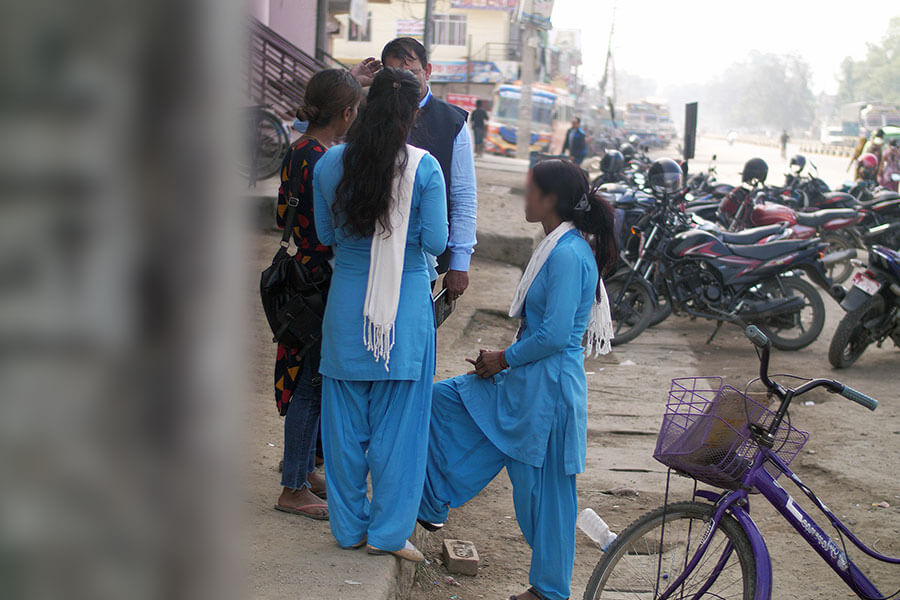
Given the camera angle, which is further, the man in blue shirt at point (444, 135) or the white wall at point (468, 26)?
the white wall at point (468, 26)

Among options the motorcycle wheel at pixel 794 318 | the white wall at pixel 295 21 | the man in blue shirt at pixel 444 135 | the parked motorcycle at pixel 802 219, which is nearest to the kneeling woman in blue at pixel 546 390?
the man in blue shirt at pixel 444 135

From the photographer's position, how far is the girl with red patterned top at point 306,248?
10.4 feet

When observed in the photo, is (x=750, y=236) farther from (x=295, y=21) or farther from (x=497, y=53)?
(x=497, y=53)

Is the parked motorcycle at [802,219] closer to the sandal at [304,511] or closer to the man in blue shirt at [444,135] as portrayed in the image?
the man in blue shirt at [444,135]

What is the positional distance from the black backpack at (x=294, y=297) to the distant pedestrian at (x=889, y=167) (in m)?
15.5

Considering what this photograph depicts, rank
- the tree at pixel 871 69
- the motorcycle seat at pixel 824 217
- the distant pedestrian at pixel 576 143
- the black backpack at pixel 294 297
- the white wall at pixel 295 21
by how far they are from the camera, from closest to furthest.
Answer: the black backpack at pixel 294 297 → the motorcycle seat at pixel 824 217 → the white wall at pixel 295 21 → the distant pedestrian at pixel 576 143 → the tree at pixel 871 69

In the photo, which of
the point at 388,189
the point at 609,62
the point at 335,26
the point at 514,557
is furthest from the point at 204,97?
the point at 609,62

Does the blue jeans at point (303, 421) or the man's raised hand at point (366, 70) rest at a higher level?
the man's raised hand at point (366, 70)

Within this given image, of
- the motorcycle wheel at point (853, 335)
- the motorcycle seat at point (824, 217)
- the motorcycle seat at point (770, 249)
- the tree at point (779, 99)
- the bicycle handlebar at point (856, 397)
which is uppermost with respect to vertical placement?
the tree at point (779, 99)

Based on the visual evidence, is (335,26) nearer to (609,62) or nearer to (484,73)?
(484,73)

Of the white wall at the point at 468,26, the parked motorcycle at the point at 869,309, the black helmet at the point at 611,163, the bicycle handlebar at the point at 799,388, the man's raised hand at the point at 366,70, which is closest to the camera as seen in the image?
the bicycle handlebar at the point at 799,388

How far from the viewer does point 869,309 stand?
265 inches

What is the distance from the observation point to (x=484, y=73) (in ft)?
138

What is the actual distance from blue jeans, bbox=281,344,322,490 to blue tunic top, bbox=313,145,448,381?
305 mm
